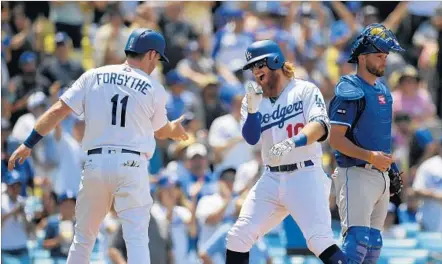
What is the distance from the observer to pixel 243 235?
7996 mm

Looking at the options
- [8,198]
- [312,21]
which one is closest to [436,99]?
[312,21]

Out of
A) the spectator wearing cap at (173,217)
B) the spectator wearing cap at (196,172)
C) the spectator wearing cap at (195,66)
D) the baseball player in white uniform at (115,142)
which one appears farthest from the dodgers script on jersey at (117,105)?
the spectator wearing cap at (195,66)

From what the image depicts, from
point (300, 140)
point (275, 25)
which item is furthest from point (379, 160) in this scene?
point (275, 25)

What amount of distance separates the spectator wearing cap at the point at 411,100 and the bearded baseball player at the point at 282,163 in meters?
6.82

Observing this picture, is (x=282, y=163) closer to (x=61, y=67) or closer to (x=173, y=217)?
(x=173, y=217)

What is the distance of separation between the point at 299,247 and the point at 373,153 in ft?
13.1

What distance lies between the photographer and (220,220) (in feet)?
38.7

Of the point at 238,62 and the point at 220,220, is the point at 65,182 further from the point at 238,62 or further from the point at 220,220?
the point at 238,62

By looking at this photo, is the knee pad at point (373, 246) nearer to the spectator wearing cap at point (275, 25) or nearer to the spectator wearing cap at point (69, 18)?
the spectator wearing cap at point (275, 25)

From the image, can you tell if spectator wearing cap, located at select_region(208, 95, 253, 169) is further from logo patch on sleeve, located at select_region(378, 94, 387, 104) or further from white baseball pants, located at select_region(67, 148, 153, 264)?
white baseball pants, located at select_region(67, 148, 153, 264)

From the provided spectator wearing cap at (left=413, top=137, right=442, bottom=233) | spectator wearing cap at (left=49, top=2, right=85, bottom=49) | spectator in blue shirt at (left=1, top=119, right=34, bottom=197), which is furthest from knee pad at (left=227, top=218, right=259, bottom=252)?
spectator wearing cap at (left=49, top=2, right=85, bottom=49)

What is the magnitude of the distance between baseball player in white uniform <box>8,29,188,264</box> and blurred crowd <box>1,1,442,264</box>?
2.91 meters

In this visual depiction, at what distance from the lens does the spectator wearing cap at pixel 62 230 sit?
1170 cm

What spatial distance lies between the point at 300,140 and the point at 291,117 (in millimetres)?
Result: 478
